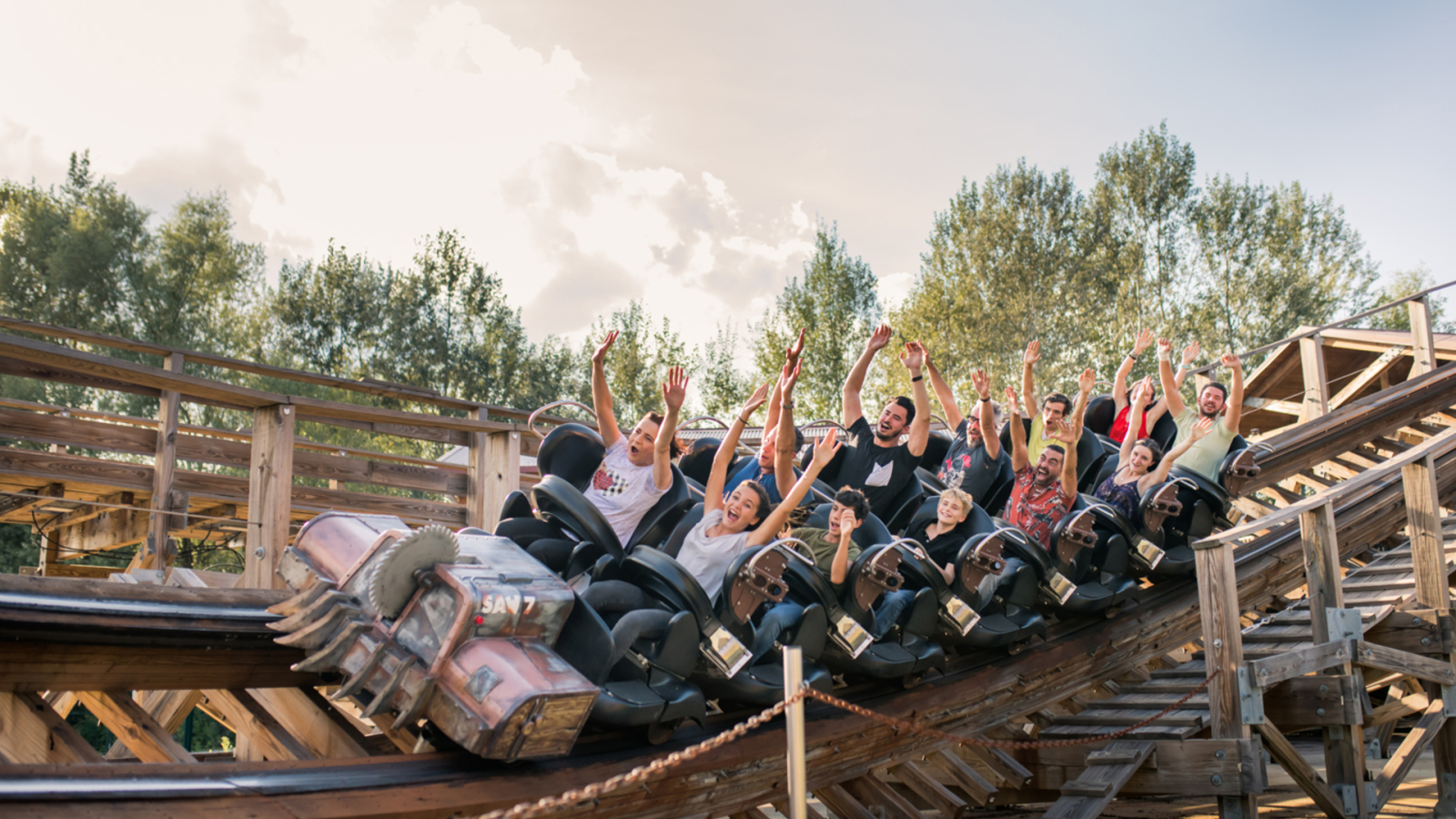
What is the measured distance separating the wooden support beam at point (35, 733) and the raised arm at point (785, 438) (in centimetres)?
250

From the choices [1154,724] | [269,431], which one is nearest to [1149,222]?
[1154,724]

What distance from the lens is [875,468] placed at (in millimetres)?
4852

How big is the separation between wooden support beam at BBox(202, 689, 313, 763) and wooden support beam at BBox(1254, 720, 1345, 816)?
3.87 m

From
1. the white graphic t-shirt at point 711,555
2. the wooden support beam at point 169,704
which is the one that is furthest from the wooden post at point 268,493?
the white graphic t-shirt at point 711,555

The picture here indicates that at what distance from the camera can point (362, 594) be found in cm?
272

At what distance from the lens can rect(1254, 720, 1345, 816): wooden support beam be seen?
4.38m

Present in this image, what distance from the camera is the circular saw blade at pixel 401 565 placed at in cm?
266

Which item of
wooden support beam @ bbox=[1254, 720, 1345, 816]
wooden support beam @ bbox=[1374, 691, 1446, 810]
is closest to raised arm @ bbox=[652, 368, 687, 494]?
wooden support beam @ bbox=[1254, 720, 1345, 816]

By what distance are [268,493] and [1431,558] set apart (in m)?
5.50

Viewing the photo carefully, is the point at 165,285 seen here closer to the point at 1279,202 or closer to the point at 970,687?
the point at 970,687

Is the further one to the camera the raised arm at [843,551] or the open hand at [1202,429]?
the open hand at [1202,429]

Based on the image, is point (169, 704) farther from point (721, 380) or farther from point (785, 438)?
point (721, 380)

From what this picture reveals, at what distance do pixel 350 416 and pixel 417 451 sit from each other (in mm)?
21053

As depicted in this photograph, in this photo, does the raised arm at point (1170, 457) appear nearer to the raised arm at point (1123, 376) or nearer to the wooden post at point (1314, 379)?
the raised arm at point (1123, 376)
